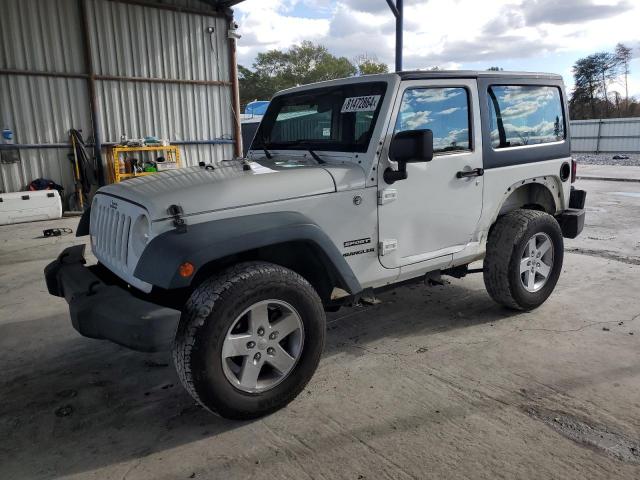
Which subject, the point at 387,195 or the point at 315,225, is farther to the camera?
the point at 387,195

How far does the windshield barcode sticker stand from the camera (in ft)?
11.1

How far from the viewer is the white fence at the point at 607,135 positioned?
2589cm

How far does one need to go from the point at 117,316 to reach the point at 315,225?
3.84 ft

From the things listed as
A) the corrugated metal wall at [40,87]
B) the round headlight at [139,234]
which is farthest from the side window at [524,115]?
the corrugated metal wall at [40,87]

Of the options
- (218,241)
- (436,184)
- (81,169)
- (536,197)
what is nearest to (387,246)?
(436,184)

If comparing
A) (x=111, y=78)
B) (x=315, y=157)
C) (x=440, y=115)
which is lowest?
(x=315, y=157)

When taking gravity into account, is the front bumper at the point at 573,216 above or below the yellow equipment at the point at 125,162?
below

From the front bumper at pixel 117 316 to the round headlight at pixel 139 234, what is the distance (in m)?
0.26

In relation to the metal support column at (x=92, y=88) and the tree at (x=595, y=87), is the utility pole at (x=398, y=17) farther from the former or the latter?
the tree at (x=595, y=87)

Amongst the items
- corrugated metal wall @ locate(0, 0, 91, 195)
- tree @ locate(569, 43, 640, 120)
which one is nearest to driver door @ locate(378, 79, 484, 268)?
corrugated metal wall @ locate(0, 0, 91, 195)

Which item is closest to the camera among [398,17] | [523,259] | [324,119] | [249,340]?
[249,340]

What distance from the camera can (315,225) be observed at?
2.93 m

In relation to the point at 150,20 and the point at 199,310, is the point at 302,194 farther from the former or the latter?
the point at 150,20

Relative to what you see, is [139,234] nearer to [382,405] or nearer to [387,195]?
[387,195]
